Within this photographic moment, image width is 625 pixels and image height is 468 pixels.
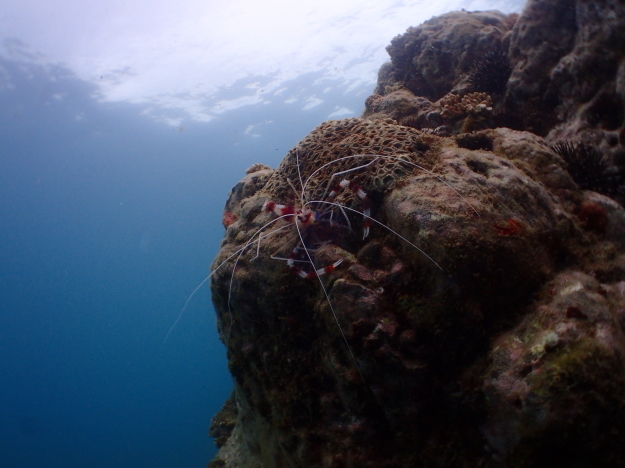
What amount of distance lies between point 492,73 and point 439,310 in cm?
596

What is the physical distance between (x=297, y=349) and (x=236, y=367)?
160cm

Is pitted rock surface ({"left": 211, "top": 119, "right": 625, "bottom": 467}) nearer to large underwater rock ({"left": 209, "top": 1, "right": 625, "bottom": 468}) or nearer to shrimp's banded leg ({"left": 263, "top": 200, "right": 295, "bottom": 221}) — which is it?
large underwater rock ({"left": 209, "top": 1, "right": 625, "bottom": 468})

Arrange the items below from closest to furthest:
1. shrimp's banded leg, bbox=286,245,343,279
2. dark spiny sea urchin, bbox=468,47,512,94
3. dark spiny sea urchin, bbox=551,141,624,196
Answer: shrimp's banded leg, bbox=286,245,343,279 → dark spiny sea urchin, bbox=551,141,624,196 → dark spiny sea urchin, bbox=468,47,512,94

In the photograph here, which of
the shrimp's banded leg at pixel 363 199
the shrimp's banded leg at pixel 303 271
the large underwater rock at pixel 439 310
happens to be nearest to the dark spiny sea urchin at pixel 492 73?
the large underwater rock at pixel 439 310

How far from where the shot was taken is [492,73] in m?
6.73

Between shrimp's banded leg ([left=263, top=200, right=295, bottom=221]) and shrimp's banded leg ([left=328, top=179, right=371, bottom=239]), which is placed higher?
shrimp's banded leg ([left=263, top=200, right=295, bottom=221])

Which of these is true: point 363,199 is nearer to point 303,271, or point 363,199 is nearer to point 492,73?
point 303,271

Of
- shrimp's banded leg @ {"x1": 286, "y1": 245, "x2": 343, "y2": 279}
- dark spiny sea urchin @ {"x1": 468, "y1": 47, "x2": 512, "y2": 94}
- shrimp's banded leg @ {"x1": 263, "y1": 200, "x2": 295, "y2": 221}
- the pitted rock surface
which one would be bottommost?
the pitted rock surface

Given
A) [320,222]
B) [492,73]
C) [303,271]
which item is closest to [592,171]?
[492,73]

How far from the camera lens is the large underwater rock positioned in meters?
2.57

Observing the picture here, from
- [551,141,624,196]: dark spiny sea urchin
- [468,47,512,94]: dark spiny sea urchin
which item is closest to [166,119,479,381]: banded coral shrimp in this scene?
[551,141,624,196]: dark spiny sea urchin

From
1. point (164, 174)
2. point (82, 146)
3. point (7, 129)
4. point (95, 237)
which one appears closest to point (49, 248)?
point (95, 237)

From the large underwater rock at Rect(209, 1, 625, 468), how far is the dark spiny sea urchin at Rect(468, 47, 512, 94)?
69.0 inches

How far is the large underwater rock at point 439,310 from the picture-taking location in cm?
257
